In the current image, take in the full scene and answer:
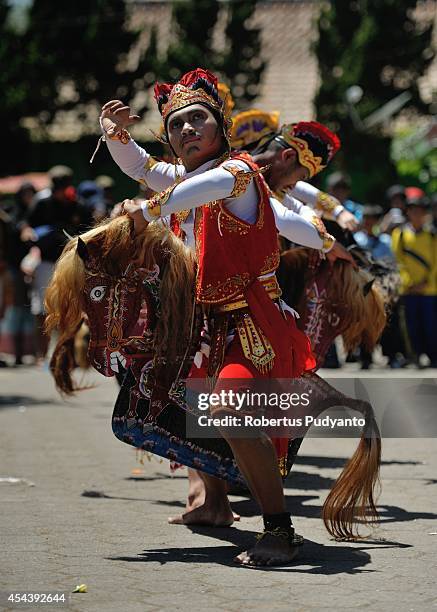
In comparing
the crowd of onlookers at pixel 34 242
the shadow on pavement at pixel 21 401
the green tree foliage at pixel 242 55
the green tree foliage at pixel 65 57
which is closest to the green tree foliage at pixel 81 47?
the green tree foliage at pixel 65 57

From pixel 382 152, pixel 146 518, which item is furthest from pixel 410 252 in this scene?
pixel 382 152

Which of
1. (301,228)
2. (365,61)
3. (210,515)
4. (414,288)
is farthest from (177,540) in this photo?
(365,61)

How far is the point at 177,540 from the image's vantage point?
5.95 meters

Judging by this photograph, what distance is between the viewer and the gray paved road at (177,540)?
488cm

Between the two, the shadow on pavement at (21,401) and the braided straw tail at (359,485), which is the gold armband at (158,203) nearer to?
the braided straw tail at (359,485)

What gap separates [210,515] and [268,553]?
0.91m

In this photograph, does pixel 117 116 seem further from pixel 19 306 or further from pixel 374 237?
pixel 19 306

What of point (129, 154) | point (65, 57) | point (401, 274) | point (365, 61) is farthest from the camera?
point (65, 57)

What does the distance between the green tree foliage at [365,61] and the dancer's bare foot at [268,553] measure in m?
27.1

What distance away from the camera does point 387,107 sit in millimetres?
33125

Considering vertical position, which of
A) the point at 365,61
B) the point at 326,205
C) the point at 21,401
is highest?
the point at 365,61

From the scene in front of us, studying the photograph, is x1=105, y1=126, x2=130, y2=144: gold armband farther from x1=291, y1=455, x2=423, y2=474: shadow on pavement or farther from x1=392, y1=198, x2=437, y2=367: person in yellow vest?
x1=392, y1=198, x2=437, y2=367: person in yellow vest

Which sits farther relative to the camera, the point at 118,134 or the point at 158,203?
the point at 118,134

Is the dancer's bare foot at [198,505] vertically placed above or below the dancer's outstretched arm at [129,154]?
below
